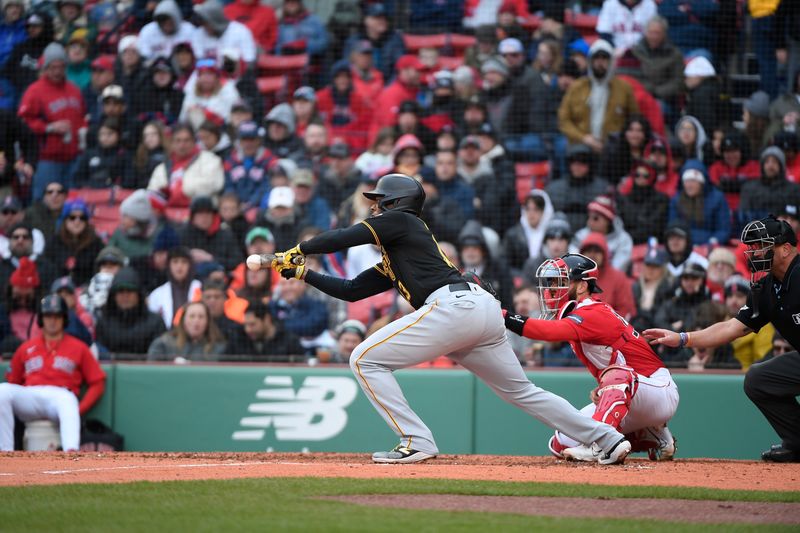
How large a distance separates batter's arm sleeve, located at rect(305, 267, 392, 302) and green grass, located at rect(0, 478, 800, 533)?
1.37 metres

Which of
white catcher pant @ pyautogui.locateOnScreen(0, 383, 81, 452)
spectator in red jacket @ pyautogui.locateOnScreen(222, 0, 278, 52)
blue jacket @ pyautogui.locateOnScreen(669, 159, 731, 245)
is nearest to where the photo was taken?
white catcher pant @ pyautogui.locateOnScreen(0, 383, 81, 452)

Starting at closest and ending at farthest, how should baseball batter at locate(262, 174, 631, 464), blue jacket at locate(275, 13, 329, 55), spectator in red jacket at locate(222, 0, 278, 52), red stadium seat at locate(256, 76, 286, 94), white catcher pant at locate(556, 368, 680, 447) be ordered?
Answer: baseball batter at locate(262, 174, 631, 464) < white catcher pant at locate(556, 368, 680, 447) < red stadium seat at locate(256, 76, 286, 94) < blue jacket at locate(275, 13, 329, 55) < spectator in red jacket at locate(222, 0, 278, 52)

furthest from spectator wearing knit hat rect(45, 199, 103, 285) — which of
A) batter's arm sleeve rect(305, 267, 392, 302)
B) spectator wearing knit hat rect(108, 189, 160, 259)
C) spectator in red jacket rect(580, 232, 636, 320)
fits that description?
batter's arm sleeve rect(305, 267, 392, 302)

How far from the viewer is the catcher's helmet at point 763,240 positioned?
682cm

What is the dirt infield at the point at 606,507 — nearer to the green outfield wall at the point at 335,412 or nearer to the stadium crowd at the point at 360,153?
the green outfield wall at the point at 335,412

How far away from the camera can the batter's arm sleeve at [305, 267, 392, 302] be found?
6609 mm

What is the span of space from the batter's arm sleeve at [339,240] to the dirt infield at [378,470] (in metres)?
1.23

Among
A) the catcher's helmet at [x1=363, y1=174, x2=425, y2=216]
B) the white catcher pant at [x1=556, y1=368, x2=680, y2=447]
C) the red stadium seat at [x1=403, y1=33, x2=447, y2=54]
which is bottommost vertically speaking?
the white catcher pant at [x1=556, y1=368, x2=680, y2=447]

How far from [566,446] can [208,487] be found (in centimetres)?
263

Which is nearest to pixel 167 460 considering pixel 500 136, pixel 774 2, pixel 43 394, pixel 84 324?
pixel 43 394

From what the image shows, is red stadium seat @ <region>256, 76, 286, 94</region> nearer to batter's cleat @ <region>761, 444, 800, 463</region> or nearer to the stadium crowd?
the stadium crowd

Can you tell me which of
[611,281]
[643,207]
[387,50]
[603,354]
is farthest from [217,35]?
[603,354]

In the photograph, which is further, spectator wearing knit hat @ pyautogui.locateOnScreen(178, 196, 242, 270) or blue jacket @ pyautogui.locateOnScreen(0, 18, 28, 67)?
blue jacket @ pyautogui.locateOnScreen(0, 18, 28, 67)

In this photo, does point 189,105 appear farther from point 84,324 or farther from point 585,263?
point 585,263
